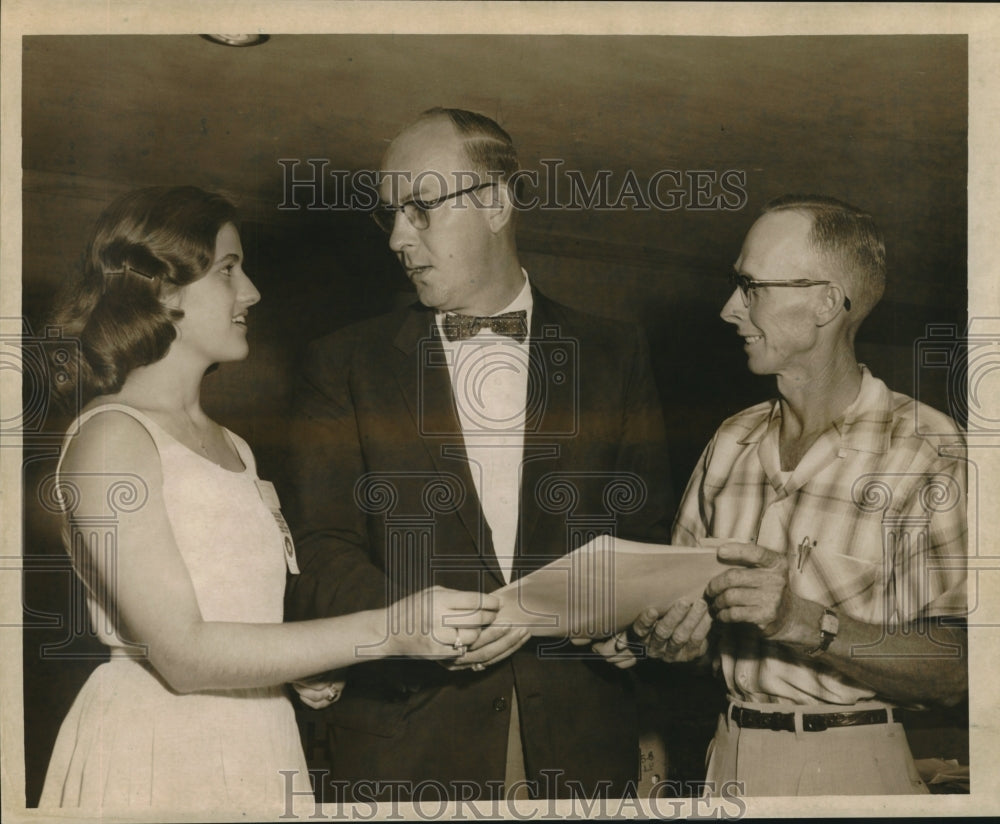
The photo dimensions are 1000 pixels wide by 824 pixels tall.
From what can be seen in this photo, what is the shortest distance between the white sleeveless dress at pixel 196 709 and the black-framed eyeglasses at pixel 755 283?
2121 mm

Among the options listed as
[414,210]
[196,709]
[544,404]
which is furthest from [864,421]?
[196,709]

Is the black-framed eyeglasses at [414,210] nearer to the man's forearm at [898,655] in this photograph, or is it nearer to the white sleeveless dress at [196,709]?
the white sleeveless dress at [196,709]

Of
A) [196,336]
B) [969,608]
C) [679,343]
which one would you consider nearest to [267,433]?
[196,336]

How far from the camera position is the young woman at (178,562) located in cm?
487

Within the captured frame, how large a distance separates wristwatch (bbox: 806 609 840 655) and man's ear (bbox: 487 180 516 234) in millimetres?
2037

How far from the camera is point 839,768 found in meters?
5.09

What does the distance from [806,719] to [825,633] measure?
351 millimetres

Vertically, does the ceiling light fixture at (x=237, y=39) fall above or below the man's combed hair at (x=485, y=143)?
above

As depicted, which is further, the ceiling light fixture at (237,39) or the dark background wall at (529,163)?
the ceiling light fixture at (237,39)

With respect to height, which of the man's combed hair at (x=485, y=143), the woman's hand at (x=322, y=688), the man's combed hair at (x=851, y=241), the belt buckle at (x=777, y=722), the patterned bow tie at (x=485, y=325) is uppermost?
the man's combed hair at (x=485, y=143)

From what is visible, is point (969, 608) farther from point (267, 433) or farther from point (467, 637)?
point (267, 433)

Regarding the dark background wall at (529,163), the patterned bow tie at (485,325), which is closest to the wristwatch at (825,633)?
Result: the dark background wall at (529,163)

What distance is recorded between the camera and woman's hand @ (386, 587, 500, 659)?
5.00 m

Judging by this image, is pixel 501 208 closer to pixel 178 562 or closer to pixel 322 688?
pixel 178 562
